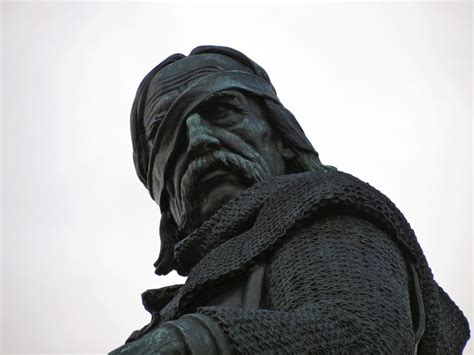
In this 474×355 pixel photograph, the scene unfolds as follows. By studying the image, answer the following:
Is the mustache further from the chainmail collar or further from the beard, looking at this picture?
the chainmail collar

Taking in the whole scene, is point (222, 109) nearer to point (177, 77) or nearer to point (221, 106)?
point (221, 106)

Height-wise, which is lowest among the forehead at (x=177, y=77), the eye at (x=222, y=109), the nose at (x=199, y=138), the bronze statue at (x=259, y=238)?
the bronze statue at (x=259, y=238)

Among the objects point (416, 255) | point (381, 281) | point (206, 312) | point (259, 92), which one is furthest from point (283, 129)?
point (206, 312)

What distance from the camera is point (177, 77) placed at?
9227 mm

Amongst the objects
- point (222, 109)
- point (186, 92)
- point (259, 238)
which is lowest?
point (259, 238)

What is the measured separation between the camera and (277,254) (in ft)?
23.4

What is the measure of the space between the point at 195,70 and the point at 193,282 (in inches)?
Answer: 91.3

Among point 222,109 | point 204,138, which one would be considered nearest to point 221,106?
point 222,109

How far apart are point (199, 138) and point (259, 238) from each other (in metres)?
1.34

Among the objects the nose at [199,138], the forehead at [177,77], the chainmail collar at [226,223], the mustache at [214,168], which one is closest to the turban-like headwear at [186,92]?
the forehead at [177,77]

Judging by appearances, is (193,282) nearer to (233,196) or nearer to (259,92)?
(233,196)

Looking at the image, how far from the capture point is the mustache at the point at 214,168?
833cm

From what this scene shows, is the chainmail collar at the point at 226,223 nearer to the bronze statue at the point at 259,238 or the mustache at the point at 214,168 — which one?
the bronze statue at the point at 259,238

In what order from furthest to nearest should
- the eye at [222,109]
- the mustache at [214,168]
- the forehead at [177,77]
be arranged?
the forehead at [177,77]
the eye at [222,109]
the mustache at [214,168]
